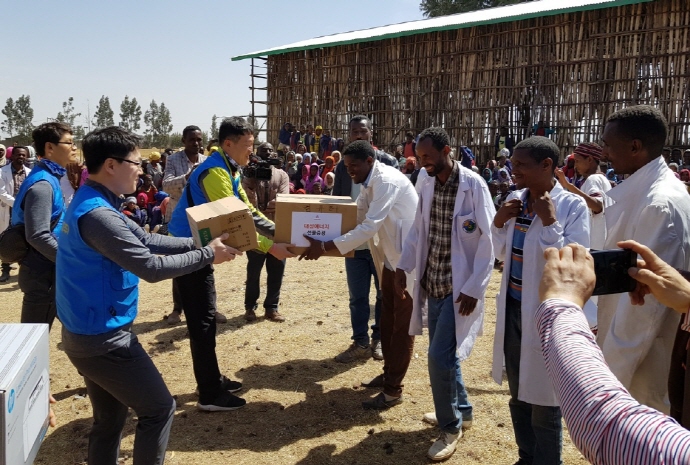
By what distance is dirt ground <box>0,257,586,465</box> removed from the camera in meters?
3.88

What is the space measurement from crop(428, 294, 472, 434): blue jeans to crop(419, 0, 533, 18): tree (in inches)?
1271

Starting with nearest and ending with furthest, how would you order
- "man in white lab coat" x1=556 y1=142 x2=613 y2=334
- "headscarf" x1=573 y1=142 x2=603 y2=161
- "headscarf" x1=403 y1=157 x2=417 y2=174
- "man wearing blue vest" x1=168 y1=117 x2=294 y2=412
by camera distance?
"man wearing blue vest" x1=168 y1=117 x2=294 y2=412 < "man in white lab coat" x1=556 y1=142 x2=613 y2=334 < "headscarf" x1=573 y1=142 x2=603 y2=161 < "headscarf" x1=403 y1=157 x2=417 y2=174

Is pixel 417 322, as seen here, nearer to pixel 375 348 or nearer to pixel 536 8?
pixel 375 348

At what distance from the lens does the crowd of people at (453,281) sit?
1.36m

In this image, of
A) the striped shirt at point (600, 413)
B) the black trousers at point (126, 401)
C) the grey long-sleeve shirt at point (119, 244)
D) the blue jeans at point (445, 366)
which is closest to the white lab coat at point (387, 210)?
the blue jeans at point (445, 366)

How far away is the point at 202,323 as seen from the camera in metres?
4.37

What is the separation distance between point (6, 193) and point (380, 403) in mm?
6631

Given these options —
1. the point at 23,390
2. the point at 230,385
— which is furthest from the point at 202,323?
the point at 23,390

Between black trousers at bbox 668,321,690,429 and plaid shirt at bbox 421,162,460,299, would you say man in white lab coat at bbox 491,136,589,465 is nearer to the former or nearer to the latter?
plaid shirt at bbox 421,162,460,299

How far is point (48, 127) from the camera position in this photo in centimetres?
428

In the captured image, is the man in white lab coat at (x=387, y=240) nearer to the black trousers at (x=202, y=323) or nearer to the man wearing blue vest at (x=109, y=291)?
the black trousers at (x=202, y=323)

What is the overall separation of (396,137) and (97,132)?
53.6ft

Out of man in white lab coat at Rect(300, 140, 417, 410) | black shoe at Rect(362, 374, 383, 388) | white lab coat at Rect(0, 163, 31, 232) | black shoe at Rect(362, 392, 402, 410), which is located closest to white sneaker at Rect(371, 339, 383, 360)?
black shoe at Rect(362, 374, 383, 388)

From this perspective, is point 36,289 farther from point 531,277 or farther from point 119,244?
point 531,277
